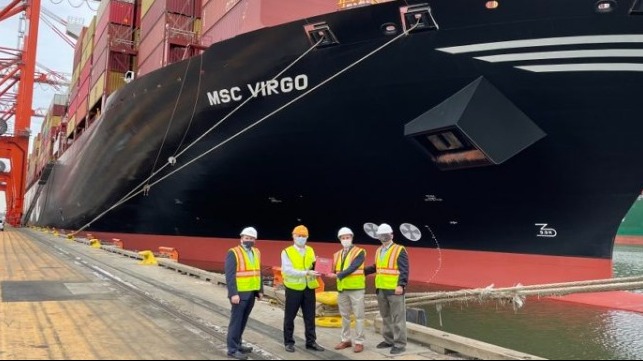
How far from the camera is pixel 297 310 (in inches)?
225

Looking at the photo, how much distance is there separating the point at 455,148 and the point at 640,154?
3.57 meters

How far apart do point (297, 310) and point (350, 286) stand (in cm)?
68

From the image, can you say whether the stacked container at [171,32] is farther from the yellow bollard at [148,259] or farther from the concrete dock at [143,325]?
the concrete dock at [143,325]

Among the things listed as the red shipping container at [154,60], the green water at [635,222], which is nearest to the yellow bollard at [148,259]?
the red shipping container at [154,60]

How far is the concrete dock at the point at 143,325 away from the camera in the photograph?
546cm

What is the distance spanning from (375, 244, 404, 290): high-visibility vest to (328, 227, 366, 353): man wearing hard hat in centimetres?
19

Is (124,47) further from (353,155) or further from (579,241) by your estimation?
(579,241)

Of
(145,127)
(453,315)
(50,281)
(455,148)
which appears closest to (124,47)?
(145,127)

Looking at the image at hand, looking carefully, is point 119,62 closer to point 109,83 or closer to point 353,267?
point 109,83

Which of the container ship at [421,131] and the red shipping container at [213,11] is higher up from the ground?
the red shipping container at [213,11]

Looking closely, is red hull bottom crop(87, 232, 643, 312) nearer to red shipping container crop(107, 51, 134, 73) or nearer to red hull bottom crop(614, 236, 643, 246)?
red shipping container crop(107, 51, 134, 73)

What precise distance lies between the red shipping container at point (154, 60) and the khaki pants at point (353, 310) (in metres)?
14.9

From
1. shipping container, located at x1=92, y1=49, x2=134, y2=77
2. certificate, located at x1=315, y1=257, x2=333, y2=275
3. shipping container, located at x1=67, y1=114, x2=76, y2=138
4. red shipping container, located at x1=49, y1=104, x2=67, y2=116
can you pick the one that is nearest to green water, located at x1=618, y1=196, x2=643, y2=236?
shipping container, located at x1=92, y1=49, x2=134, y2=77

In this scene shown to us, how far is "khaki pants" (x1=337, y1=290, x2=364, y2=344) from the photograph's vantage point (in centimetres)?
570
